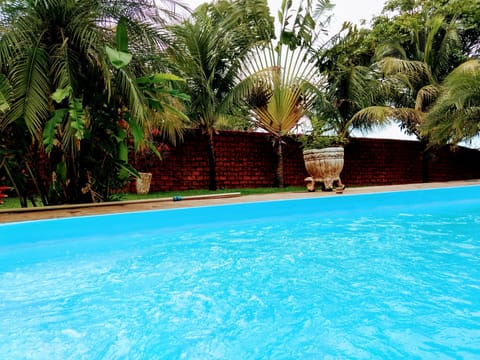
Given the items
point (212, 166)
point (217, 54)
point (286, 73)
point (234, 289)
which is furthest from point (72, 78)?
point (286, 73)

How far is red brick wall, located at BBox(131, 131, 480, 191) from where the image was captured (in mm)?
8906

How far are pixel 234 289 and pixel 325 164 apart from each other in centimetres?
525

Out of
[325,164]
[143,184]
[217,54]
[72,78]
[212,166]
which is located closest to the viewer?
[72,78]

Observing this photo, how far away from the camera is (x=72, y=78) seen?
4.32 meters

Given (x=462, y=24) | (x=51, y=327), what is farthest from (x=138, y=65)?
(x=462, y=24)

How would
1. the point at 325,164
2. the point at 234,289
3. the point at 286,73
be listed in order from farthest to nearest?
the point at 286,73 → the point at 325,164 → the point at 234,289

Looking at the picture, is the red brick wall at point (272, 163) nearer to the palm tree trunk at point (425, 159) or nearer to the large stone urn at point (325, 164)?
the palm tree trunk at point (425, 159)

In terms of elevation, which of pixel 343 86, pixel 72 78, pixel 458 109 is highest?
pixel 343 86

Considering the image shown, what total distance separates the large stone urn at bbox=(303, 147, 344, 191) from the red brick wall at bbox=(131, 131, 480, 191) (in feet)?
9.00

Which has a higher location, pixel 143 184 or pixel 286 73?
pixel 286 73

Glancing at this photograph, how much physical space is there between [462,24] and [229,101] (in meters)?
10.2

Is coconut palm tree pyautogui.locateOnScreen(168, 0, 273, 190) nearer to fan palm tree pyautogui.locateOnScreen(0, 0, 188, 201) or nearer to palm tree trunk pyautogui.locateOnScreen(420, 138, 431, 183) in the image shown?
fan palm tree pyautogui.locateOnScreen(0, 0, 188, 201)

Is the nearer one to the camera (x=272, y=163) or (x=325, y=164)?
(x=325, y=164)

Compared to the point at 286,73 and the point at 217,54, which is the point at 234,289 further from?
the point at 286,73
